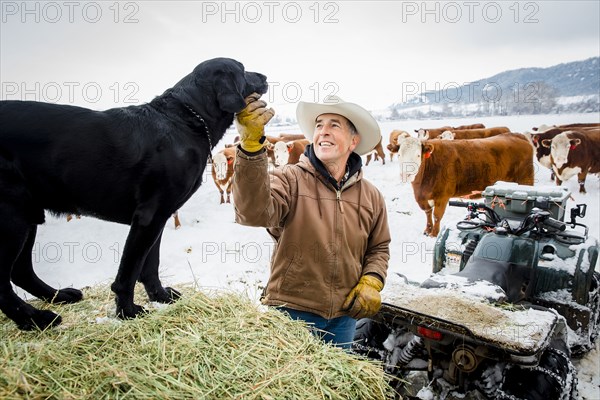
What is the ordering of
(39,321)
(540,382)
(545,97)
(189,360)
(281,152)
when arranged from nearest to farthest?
(189,360) → (39,321) → (540,382) → (281,152) → (545,97)

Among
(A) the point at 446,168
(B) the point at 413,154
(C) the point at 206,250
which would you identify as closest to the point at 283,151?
(B) the point at 413,154

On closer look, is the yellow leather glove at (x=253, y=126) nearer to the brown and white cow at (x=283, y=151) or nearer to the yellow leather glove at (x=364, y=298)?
the yellow leather glove at (x=364, y=298)

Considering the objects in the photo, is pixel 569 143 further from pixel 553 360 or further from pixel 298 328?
pixel 298 328

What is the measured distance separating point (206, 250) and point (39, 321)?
258 inches

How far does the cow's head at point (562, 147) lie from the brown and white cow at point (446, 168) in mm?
4155

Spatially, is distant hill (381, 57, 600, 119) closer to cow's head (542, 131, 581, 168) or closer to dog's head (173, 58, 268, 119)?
cow's head (542, 131, 581, 168)

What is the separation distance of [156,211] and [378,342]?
249 cm

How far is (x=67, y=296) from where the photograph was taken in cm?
247

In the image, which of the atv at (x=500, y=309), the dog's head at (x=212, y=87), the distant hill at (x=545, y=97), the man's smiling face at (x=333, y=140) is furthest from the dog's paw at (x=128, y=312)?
the distant hill at (x=545, y=97)

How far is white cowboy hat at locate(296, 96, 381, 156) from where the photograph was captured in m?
2.75

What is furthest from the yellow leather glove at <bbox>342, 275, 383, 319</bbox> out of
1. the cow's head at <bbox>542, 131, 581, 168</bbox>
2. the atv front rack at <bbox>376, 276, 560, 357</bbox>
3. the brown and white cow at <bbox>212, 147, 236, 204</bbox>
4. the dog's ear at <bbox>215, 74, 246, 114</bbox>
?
the cow's head at <bbox>542, 131, 581, 168</bbox>

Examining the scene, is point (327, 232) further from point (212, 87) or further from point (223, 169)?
point (223, 169)

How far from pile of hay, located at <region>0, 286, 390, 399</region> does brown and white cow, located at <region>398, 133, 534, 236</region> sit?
8673 mm

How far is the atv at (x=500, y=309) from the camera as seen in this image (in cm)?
259
